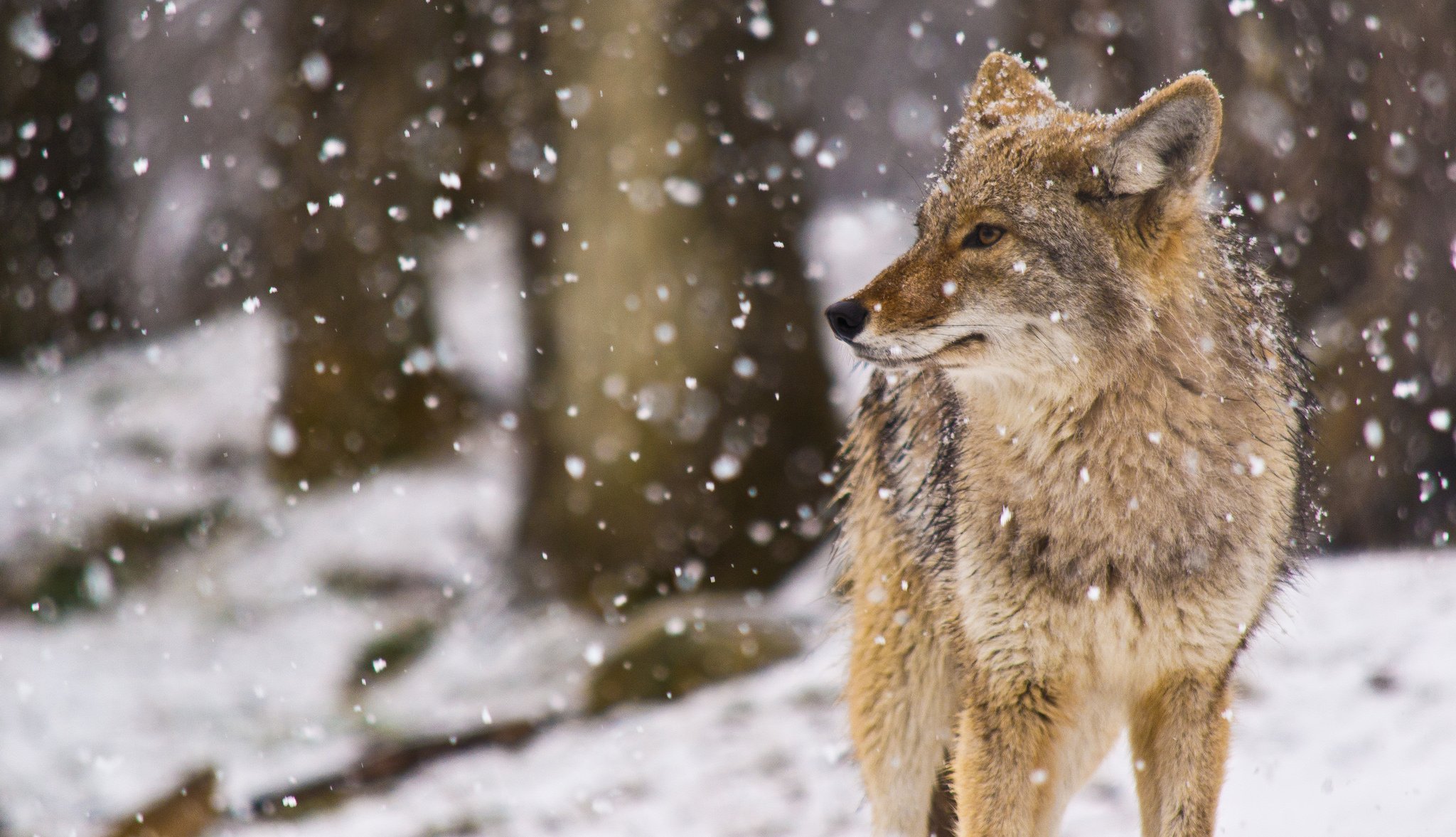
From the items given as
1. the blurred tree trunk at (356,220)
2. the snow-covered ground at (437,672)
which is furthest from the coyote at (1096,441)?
the blurred tree trunk at (356,220)

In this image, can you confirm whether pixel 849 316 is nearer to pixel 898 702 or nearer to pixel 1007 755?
pixel 1007 755

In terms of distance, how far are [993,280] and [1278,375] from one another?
0.79 metres

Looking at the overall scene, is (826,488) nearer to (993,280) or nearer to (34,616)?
(993,280)

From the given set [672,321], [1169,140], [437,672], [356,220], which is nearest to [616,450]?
[672,321]

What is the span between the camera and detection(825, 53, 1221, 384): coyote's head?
2.34 meters

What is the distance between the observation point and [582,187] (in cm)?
597

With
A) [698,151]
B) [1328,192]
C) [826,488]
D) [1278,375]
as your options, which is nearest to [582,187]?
[698,151]

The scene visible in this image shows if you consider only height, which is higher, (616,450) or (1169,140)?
(616,450)

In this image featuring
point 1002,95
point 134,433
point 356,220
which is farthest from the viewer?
point 134,433

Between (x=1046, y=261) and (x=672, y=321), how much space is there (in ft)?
12.4

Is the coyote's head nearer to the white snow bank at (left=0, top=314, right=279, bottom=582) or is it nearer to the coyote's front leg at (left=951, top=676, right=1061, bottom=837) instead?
the coyote's front leg at (left=951, top=676, right=1061, bottom=837)

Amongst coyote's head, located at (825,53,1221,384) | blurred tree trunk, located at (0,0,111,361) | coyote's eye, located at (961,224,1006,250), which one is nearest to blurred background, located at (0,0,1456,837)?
coyote's head, located at (825,53,1221,384)

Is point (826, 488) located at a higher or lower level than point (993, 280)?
higher

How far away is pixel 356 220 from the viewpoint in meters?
7.41
